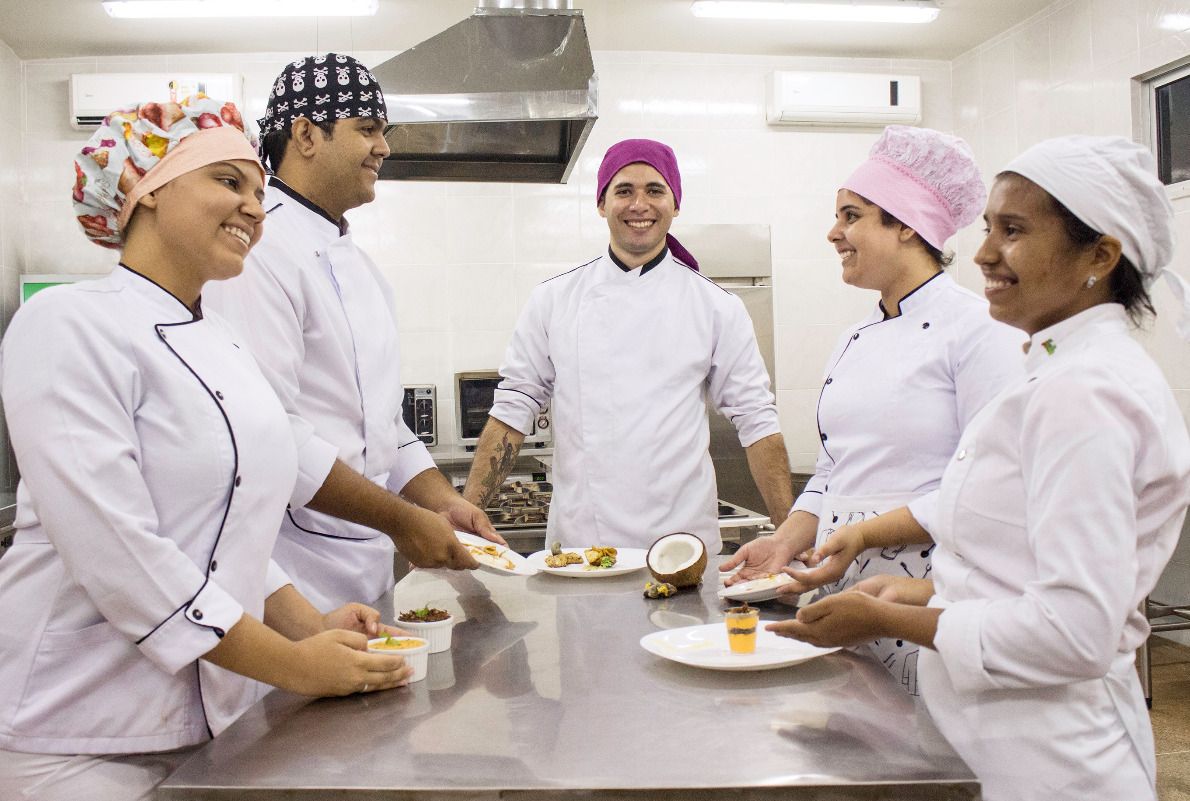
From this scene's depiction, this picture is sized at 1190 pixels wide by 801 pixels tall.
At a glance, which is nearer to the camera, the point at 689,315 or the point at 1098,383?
the point at 1098,383


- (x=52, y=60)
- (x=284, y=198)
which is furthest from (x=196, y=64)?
(x=284, y=198)

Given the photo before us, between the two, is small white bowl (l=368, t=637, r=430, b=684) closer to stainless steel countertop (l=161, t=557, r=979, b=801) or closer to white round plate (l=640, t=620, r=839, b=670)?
stainless steel countertop (l=161, t=557, r=979, b=801)

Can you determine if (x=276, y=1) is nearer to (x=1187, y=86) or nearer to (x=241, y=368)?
(x=241, y=368)

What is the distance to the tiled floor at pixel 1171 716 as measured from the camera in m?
2.78

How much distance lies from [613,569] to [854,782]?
0.95 metres

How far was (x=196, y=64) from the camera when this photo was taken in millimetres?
4836

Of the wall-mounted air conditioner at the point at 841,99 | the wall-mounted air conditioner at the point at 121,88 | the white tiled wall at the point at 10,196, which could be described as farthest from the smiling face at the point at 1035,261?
the white tiled wall at the point at 10,196

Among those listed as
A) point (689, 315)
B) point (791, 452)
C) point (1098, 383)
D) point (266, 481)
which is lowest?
point (791, 452)

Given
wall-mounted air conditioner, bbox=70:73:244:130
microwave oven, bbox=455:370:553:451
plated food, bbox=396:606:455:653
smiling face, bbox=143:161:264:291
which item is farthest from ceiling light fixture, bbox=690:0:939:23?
plated food, bbox=396:606:455:653

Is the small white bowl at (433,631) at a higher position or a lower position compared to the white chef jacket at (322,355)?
lower

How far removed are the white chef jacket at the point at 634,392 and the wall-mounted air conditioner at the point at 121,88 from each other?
316 centimetres

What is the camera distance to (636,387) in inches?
92.1

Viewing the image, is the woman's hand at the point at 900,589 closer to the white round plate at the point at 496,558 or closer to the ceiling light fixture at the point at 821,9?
the white round plate at the point at 496,558

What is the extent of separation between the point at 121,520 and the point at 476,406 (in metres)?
3.45
